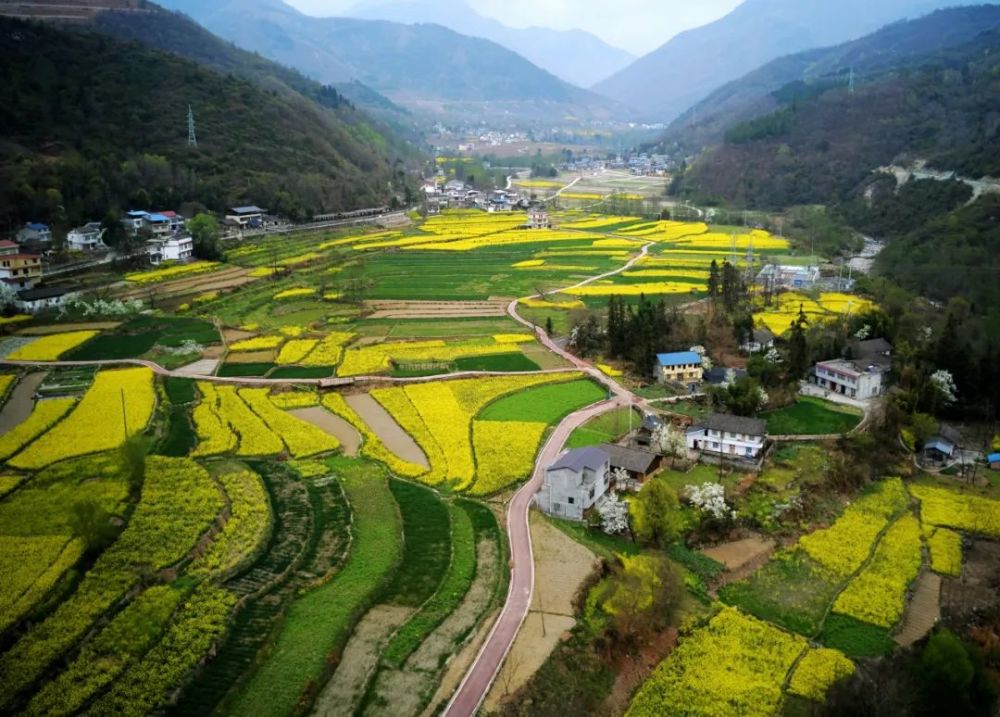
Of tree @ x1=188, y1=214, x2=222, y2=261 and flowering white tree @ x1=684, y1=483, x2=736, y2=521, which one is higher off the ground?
tree @ x1=188, y1=214, x2=222, y2=261

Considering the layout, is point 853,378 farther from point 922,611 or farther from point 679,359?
point 922,611

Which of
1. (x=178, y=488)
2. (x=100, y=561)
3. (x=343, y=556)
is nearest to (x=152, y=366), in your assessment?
(x=178, y=488)

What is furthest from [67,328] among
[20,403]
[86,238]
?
[86,238]

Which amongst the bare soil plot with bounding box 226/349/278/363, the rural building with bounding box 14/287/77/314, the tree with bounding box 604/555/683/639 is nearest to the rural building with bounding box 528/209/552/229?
the rural building with bounding box 14/287/77/314

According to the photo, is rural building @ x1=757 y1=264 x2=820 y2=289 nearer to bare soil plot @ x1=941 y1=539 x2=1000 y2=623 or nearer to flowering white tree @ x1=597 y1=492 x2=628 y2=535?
bare soil plot @ x1=941 y1=539 x2=1000 y2=623

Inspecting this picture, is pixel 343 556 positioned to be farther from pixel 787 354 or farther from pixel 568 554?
pixel 787 354

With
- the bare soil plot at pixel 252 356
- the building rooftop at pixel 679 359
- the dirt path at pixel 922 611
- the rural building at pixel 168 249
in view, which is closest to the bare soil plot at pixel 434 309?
the bare soil plot at pixel 252 356
